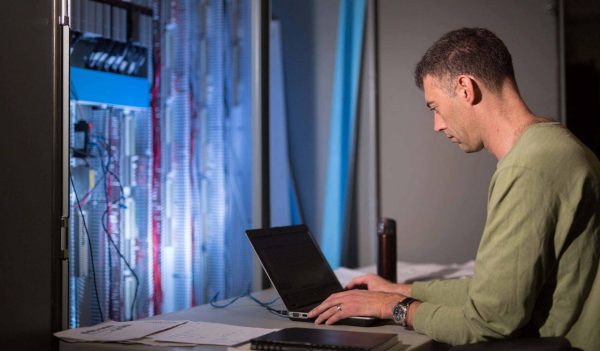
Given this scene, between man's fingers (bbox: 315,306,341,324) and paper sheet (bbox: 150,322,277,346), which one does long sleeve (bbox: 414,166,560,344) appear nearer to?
man's fingers (bbox: 315,306,341,324)

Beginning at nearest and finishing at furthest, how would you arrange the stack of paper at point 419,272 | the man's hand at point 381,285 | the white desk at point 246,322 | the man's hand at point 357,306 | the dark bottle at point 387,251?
the white desk at point 246,322
the man's hand at point 357,306
the man's hand at point 381,285
the dark bottle at point 387,251
the stack of paper at point 419,272

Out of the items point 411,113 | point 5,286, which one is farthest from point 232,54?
point 5,286

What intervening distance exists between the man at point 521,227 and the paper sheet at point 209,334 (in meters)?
0.36

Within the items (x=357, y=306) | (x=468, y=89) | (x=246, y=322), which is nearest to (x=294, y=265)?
(x=246, y=322)

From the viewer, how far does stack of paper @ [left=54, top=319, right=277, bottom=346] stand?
154 centimetres

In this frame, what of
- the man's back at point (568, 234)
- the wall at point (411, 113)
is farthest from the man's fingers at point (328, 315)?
the wall at point (411, 113)

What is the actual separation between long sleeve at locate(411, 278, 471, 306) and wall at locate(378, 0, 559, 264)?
1.46 m

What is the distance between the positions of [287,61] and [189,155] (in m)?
1.11

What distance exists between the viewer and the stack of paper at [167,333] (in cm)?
154

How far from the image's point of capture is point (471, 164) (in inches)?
129

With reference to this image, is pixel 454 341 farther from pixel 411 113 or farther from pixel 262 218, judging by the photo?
pixel 411 113

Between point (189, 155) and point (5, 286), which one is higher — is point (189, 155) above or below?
above

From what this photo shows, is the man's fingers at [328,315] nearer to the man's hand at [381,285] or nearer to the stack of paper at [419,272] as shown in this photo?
the man's hand at [381,285]

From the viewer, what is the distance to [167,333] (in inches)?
63.8
